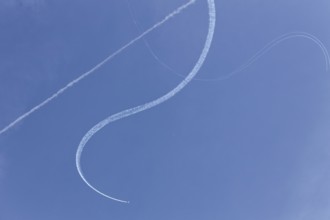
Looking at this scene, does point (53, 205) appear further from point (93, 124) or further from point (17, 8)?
point (17, 8)

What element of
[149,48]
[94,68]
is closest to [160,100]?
[149,48]

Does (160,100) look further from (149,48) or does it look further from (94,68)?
(94,68)

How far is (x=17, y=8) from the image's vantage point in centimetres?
908

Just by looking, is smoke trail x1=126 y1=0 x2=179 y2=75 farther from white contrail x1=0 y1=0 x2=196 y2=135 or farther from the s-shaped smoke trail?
the s-shaped smoke trail

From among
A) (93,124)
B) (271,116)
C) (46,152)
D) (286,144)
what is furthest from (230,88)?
(46,152)

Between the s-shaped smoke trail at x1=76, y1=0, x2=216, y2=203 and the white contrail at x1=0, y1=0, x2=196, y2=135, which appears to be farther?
the s-shaped smoke trail at x1=76, y1=0, x2=216, y2=203

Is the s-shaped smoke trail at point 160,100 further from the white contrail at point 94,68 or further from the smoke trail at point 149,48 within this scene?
the white contrail at point 94,68

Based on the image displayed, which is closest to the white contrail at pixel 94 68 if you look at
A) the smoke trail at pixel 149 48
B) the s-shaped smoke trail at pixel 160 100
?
the smoke trail at pixel 149 48

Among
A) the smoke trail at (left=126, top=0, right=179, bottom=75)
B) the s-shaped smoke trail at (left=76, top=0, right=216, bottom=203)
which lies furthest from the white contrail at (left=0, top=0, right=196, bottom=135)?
the s-shaped smoke trail at (left=76, top=0, right=216, bottom=203)

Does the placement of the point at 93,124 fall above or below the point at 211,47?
below

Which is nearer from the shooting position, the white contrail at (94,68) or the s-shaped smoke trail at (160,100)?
the white contrail at (94,68)

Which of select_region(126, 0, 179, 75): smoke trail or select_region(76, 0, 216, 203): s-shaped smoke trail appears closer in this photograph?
select_region(126, 0, 179, 75): smoke trail

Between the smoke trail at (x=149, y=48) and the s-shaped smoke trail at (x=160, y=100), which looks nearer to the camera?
the smoke trail at (x=149, y=48)

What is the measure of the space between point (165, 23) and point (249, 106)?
3063 millimetres
